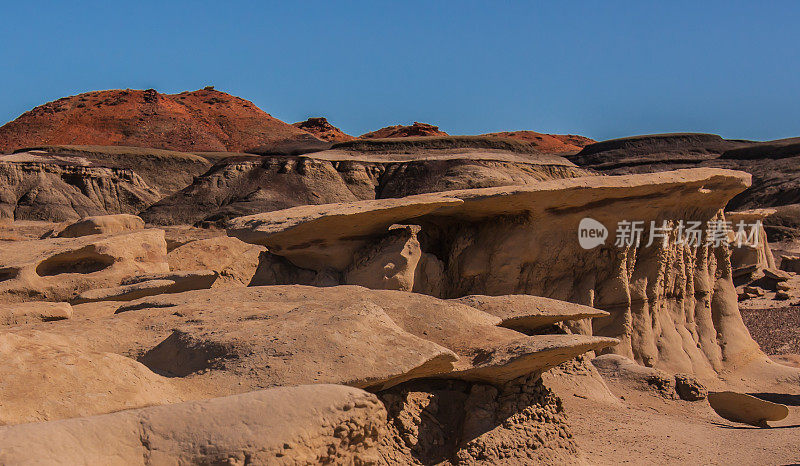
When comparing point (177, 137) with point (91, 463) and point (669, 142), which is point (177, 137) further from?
point (91, 463)

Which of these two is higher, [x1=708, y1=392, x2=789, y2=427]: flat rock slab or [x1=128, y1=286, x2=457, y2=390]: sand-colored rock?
[x1=128, y1=286, x2=457, y2=390]: sand-colored rock

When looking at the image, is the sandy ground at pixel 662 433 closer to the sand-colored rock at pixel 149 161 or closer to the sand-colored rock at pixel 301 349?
the sand-colored rock at pixel 301 349

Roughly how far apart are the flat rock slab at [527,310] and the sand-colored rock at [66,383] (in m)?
2.61

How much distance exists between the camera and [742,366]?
10266 millimetres

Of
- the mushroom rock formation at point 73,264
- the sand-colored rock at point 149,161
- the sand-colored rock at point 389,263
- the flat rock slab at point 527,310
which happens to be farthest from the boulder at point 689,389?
the sand-colored rock at point 149,161

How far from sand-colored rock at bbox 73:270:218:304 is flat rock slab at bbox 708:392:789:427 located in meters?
5.23

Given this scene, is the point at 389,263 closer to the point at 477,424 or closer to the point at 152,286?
the point at 152,286

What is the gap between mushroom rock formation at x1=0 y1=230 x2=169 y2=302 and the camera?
7555mm

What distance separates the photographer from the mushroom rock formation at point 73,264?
7555 mm

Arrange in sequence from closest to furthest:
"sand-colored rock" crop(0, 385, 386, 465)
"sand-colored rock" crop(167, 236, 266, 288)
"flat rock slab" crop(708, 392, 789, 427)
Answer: "sand-colored rock" crop(0, 385, 386, 465) < "flat rock slab" crop(708, 392, 789, 427) < "sand-colored rock" crop(167, 236, 266, 288)

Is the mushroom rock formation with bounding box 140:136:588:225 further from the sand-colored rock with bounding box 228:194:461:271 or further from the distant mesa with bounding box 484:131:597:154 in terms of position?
the distant mesa with bounding box 484:131:597:154

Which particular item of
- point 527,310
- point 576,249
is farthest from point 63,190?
point 527,310

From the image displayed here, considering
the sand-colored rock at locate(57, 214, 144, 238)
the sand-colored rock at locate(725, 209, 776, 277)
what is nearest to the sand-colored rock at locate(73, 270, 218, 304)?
the sand-colored rock at locate(57, 214, 144, 238)

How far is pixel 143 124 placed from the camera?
164ft
